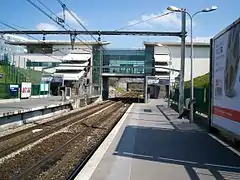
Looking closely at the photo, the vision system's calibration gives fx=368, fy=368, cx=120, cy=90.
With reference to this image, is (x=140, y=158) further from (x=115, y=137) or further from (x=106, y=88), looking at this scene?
(x=106, y=88)

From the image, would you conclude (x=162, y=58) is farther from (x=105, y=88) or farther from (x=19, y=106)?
(x=19, y=106)

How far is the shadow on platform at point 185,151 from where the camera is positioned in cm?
838

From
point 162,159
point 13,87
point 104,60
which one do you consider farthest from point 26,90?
point 104,60

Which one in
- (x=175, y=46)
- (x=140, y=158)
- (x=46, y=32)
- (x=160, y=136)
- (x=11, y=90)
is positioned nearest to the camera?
(x=140, y=158)

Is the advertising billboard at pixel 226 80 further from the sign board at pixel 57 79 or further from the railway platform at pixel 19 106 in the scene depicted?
the sign board at pixel 57 79

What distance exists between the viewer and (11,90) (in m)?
35.7

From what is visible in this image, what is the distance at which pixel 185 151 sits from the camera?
417 inches

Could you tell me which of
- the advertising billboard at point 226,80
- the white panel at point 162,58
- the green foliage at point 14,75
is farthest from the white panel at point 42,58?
the advertising billboard at point 226,80

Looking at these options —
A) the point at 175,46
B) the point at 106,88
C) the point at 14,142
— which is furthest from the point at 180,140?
the point at 175,46

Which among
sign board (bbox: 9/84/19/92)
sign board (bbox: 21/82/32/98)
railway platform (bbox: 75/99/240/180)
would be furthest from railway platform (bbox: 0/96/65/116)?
railway platform (bbox: 75/99/240/180)

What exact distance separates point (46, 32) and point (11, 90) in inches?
393

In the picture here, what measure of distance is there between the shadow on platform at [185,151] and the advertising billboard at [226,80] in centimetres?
77

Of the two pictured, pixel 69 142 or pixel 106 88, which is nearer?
pixel 69 142

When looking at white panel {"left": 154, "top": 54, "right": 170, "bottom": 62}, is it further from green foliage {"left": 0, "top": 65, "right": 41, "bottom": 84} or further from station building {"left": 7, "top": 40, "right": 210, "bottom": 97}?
green foliage {"left": 0, "top": 65, "right": 41, "bottom": 84}
